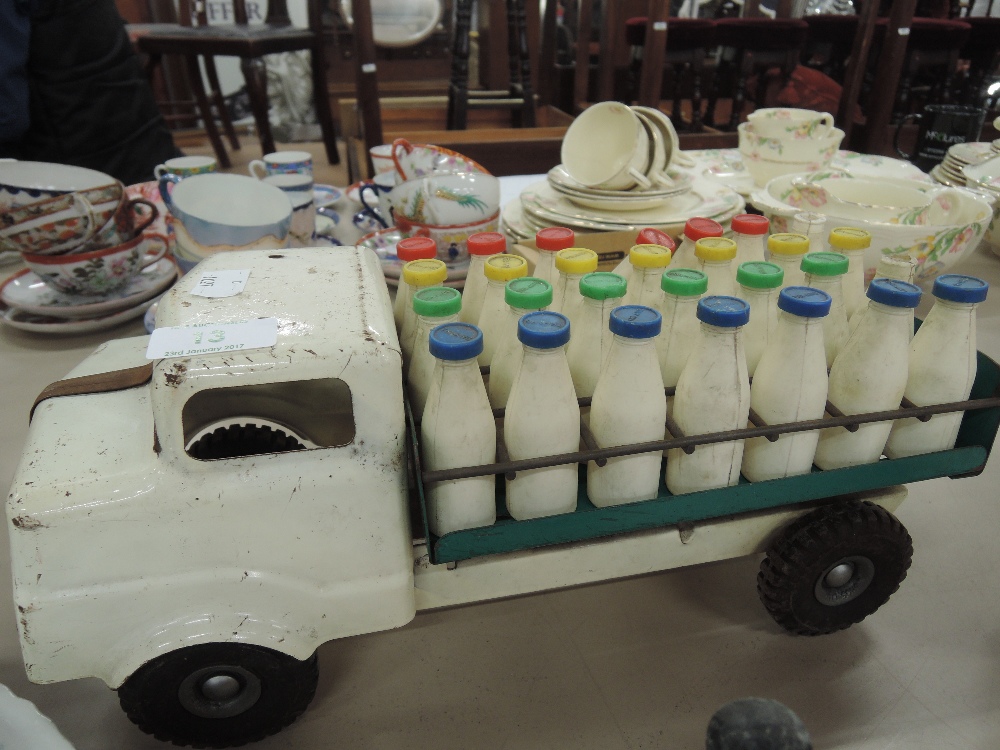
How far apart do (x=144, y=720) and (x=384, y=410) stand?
36cm

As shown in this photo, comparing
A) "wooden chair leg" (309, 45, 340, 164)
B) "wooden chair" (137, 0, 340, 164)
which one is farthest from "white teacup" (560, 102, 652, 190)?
A: "wooden chair leg" (309, 45, 340, 164)

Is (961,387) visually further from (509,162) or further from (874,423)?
(509,162)

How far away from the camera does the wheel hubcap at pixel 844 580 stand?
0.71 m

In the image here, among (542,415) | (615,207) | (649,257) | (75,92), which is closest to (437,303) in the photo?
(542,415)

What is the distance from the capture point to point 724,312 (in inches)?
23.2

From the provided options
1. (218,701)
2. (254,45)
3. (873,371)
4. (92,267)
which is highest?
(254,45)

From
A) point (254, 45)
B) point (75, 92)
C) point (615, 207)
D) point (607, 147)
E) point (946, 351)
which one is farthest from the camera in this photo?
point (254, 45)

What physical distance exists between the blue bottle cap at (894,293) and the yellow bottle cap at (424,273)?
1.34 feet

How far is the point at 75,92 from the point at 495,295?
1752 millimetres

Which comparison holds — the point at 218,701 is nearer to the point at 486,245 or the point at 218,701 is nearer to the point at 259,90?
the point at 486,245

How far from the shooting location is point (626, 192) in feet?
3.88

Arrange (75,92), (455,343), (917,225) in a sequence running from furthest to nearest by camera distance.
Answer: (75,92), (917,225), (455,343)

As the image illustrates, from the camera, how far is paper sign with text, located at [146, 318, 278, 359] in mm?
548

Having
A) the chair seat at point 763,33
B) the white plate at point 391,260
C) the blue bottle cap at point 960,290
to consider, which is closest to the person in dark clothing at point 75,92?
the white plate at point 391,260
